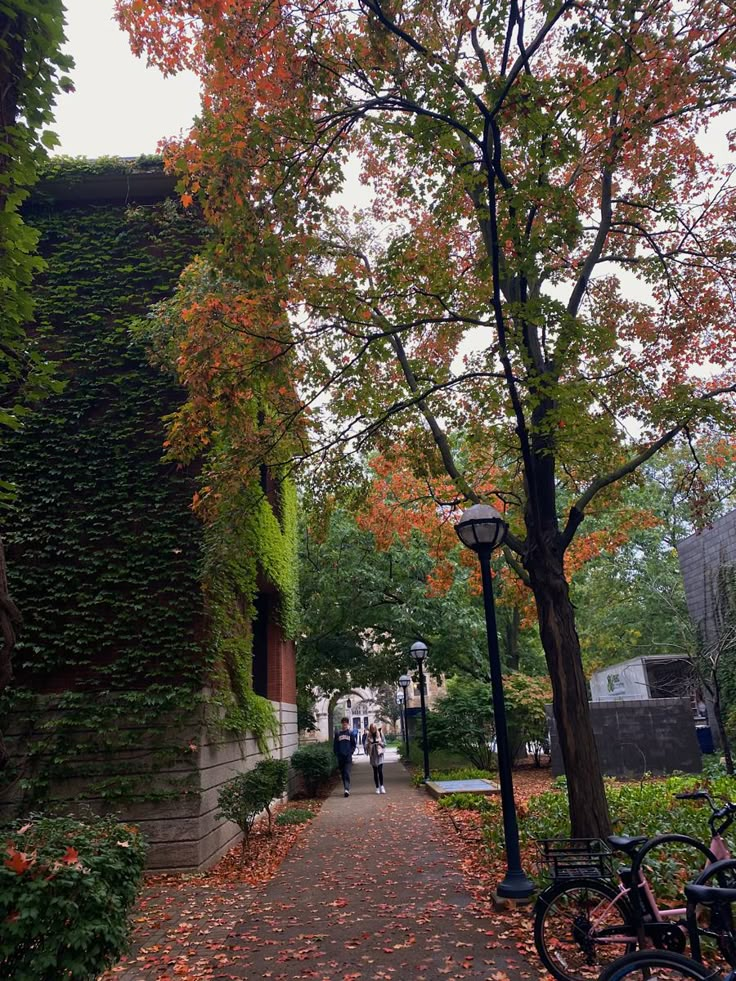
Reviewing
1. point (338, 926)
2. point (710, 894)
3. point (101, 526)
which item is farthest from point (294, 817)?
point (710, 894)

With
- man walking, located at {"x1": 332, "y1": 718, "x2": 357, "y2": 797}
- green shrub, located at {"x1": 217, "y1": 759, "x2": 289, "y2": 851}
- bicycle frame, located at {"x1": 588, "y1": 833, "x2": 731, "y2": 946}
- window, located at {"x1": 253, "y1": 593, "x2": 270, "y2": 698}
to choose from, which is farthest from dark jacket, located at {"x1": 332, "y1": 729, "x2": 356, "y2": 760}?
bicycle frame, located at {"x1": 588, "y1": 833, "x2": 731, "y2": 946}

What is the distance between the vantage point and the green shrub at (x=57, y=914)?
3.33 metres

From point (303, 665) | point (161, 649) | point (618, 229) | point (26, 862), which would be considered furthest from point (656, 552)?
point (26, 862)

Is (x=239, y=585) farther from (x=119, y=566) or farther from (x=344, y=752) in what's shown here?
(x=344, y=752)

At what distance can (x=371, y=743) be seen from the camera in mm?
17938

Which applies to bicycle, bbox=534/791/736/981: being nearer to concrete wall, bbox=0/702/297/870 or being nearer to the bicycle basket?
the bicycle basket

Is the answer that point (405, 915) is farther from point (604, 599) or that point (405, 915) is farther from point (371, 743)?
A: point (604, 599)

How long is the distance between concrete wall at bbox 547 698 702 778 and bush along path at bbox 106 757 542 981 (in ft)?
22.6

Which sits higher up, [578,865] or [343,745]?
[578,865]

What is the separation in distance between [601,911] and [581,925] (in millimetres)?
175

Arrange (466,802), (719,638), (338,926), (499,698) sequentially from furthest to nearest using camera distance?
(719,638) → (466,802) → (499,698) → (338,926)

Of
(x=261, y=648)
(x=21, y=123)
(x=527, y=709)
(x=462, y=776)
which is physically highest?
(x=21, y=123)

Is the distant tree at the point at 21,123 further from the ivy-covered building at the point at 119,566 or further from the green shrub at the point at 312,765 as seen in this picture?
the green shrub at the point at 312,765

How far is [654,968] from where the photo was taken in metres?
3.02
